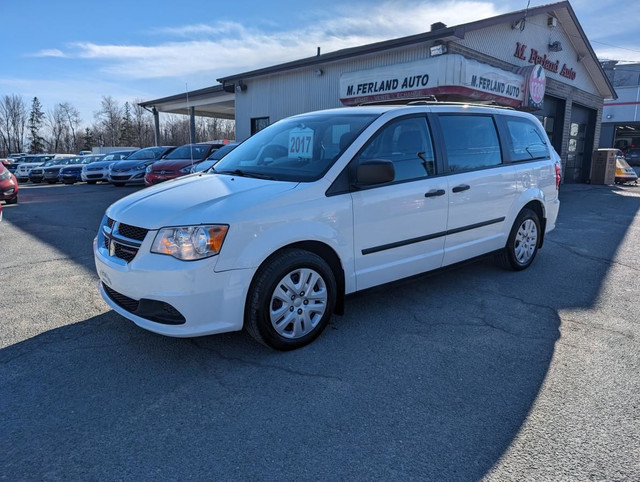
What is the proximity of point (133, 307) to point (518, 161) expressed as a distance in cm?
428

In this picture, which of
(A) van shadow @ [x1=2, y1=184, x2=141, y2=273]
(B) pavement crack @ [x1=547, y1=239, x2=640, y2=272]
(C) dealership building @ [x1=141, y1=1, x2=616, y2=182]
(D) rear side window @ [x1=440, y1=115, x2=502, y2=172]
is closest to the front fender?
(D) rear side window @ [x1=440, y1=115, x2=502, y2=172]

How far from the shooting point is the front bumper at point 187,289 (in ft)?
9.47

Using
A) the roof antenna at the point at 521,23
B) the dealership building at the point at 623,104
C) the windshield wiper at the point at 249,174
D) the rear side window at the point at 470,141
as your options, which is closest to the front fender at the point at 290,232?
the windshield wiper at the point at 249,174

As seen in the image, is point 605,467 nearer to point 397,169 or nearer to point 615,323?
point 615,323

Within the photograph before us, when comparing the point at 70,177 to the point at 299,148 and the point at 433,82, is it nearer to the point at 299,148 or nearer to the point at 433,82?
the point at 433,82

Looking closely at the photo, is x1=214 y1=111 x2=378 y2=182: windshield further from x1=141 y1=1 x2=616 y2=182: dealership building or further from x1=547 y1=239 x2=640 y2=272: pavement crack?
x1=141 y1=1 x2=616 y2=182: dealership building

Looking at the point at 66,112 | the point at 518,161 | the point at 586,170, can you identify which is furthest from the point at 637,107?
the point at 66,112

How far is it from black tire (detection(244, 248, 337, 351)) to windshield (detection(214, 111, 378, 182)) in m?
0.68

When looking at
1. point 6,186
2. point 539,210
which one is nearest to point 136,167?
point 6,186

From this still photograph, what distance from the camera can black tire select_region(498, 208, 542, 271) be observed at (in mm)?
5184

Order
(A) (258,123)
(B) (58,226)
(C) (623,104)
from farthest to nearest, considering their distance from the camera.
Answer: (C) (623,104), (A) (258,123), (B) (58,226)

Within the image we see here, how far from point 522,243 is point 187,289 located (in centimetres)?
414

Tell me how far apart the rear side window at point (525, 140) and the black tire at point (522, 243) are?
66cm

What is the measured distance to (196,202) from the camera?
315cm
